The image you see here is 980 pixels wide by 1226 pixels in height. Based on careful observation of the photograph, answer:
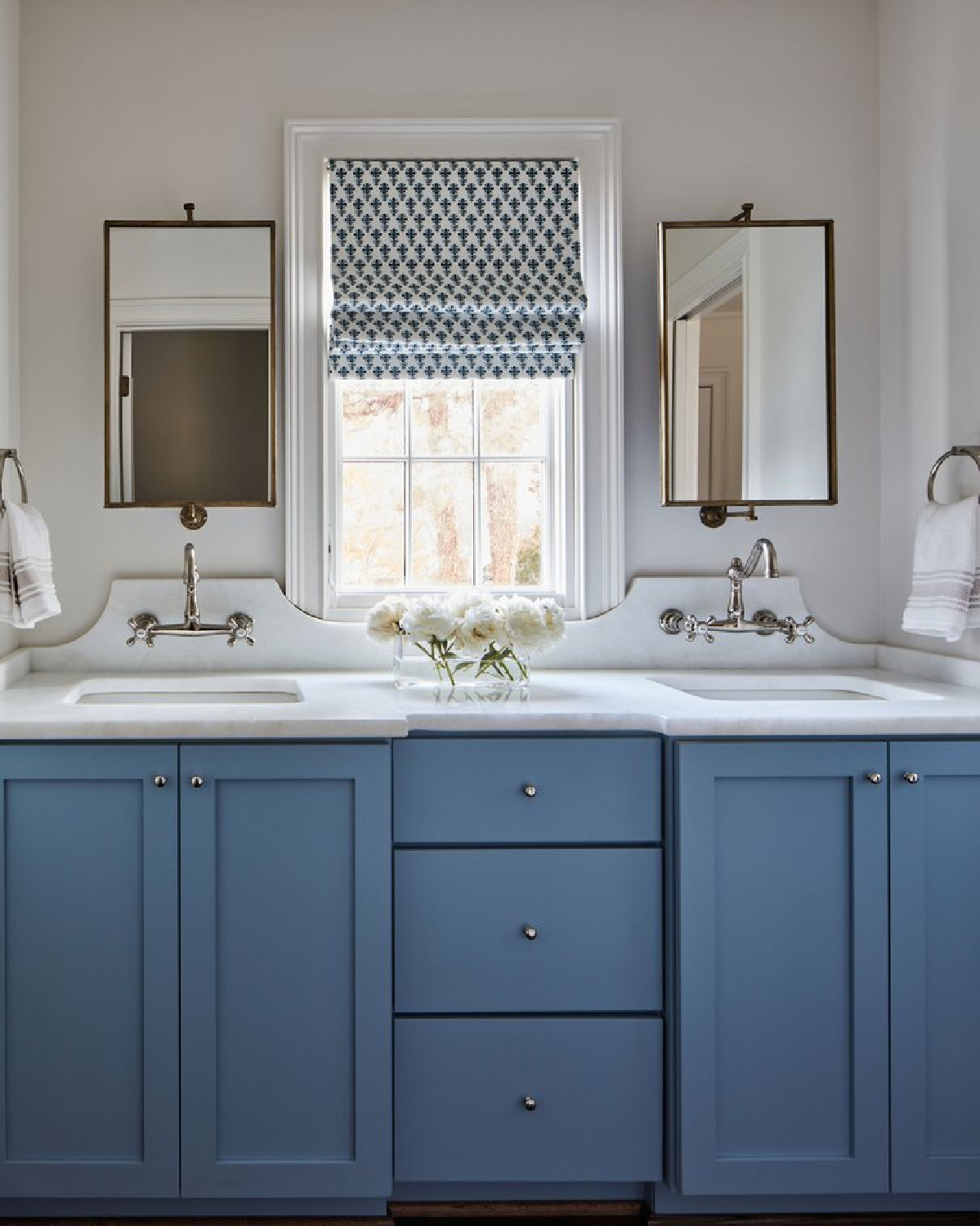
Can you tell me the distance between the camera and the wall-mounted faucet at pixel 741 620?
88.7 inches

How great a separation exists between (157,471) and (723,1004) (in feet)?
5.42

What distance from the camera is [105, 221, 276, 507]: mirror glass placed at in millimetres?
2367

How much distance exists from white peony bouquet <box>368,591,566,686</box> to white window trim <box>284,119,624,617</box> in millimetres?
413

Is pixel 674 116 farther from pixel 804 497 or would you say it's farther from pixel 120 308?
pixel 120 308

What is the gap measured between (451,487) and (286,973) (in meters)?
1.22

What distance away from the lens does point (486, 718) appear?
182 centimetres

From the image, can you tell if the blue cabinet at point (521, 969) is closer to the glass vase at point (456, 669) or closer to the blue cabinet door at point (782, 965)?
the blue cabinet door at point (782, 965)

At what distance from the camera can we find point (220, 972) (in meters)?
1.80

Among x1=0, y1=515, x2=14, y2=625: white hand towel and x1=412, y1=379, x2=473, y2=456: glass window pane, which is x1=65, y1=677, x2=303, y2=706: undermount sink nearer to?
x1=0, y1=515, x2=14, y2=625: white hand towel

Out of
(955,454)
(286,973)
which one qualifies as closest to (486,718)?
(286,973)

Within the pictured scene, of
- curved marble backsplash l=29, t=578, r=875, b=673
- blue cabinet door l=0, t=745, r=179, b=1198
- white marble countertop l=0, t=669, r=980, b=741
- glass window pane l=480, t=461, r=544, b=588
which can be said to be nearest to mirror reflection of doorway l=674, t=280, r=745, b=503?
curved marble backsplash l=29, t=578, r=875, b=673

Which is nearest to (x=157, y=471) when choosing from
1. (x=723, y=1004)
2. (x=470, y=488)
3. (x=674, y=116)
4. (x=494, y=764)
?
(x=470, y=488)

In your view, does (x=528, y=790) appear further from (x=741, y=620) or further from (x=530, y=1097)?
(x=741, y=620)

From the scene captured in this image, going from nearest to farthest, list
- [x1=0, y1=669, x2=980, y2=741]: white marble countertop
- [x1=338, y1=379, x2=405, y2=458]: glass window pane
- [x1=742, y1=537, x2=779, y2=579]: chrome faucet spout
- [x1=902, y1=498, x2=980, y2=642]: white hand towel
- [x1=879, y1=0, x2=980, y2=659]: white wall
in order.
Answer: [x1=0, y1=669, x2=980, y2=741]: white marble countertop < [x1=902, y1=498, x2=980, y2=642]: white hand towel < [x1=879, y1=0, x2=980, y2=659]: white wall < [x1=742, y1=537, x2=779, y2=579]: chrome faucet spout < [x1=338, y1=379, x2=405, y2=458]: glass window pane
